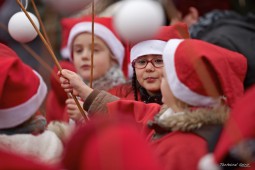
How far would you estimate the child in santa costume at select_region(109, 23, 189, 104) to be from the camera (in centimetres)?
396

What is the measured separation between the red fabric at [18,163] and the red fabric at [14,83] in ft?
3.75

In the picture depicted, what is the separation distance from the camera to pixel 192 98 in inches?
124

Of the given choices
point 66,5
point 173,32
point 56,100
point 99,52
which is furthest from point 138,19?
point 56,100

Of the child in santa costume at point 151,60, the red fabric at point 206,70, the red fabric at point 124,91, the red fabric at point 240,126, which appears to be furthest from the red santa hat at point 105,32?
the red fabric at point 240,126

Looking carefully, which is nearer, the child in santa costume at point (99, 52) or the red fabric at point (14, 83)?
the red fabric at point (14, 83)

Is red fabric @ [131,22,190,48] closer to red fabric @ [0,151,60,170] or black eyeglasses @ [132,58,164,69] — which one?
black eyeglasses @ [132,58,164,69]

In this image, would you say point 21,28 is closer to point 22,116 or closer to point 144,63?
point 22,116

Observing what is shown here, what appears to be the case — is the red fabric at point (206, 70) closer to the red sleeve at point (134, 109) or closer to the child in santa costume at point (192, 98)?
the child in santa costume at point (192, 98)

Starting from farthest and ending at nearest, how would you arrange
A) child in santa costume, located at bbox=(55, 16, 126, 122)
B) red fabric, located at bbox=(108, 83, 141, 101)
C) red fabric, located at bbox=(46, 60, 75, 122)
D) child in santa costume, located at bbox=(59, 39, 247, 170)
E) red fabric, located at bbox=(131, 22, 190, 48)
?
red fabric, located at bbox=(46, 60, 75, 122) < child in santa costume, located at bbox=(55, 16, 126, 122) < red fabric, located at bbox=(108, 83, 141, 101) < red fabric, located at bbox=(131, 22, 190, 48) < child in santa costume, located at bbox=(59, 39, 247, 170)

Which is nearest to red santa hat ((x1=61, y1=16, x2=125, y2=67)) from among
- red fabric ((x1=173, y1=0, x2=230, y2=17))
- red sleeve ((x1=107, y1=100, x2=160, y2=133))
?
red fabric ((x1=173, y1=0, x2=230, y2=17))

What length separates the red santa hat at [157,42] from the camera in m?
3.95

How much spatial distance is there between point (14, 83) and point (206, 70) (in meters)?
0.82

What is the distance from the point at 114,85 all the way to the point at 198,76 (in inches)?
65.2

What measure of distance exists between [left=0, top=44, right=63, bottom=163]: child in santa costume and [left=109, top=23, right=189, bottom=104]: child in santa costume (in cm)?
64
